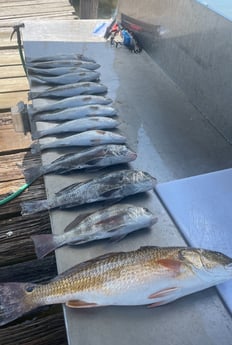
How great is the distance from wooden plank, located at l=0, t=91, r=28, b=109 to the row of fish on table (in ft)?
6.02

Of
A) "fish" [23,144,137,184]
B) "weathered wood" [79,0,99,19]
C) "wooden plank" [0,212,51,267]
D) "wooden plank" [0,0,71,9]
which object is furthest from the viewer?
"wooden plank" [0,0,71,9]

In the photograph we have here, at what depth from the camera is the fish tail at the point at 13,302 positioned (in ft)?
4.18

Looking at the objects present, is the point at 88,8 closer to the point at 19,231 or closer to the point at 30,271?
the point at 19,231

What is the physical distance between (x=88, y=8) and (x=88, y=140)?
216 inches

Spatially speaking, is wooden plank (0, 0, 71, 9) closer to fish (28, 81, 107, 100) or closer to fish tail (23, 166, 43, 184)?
Result: fish (28, 81, 107, 100)

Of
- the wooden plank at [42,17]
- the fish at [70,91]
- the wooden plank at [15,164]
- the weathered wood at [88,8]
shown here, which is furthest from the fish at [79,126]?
the weathered wood at [88,8]

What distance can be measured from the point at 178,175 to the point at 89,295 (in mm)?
937

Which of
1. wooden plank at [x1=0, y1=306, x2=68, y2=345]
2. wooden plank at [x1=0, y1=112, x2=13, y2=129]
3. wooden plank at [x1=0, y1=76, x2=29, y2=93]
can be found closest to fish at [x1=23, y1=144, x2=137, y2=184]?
wooden plank at [x1=0, y1=306, x2=68, y2=345]

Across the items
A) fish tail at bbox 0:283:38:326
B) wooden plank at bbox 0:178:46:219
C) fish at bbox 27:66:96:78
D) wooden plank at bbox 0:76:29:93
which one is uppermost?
fish at bbox 27:66:96:78

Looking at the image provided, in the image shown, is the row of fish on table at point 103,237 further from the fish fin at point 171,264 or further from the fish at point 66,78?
the fish at point 66,78

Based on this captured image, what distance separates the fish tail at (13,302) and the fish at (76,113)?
1.34m

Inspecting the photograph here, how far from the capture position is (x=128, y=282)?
4.16ft

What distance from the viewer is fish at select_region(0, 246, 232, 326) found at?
49.2 inches

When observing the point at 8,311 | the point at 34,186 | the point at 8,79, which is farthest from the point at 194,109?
the point at 8,79
